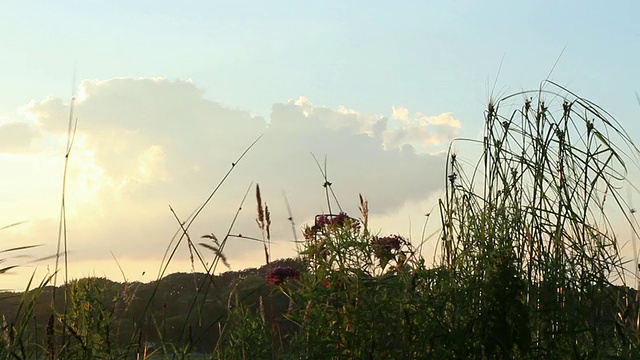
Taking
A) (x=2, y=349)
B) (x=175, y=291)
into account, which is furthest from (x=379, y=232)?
(x=175, y=291)

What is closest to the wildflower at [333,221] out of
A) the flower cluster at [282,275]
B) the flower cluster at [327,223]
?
the flower cluster at [327,223]

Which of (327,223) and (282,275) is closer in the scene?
(327,223)

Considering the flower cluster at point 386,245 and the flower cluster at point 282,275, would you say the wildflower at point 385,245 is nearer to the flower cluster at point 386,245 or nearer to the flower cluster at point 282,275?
the flower cluster at point 386,245

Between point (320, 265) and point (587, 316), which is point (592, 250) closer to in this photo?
point (587, 316)

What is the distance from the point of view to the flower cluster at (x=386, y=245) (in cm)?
315

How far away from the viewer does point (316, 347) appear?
9.52 ft

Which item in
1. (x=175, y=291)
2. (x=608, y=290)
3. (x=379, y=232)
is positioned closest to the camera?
(x=379, y=232)

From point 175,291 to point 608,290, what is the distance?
4.90 metres

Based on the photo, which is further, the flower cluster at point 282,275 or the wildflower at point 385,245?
the flower cluster at point 282,275

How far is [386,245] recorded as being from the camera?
3260mm

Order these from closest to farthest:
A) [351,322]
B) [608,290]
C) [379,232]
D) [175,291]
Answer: [351,322] < [379,232] < [608,290] < [175,291]

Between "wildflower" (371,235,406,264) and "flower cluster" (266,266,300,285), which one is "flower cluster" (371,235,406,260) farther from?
"flower cluster" (266,266,300,285)

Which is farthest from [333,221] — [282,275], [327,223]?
[282,275]

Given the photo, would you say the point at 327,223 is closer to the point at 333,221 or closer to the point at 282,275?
the point at 333,221
